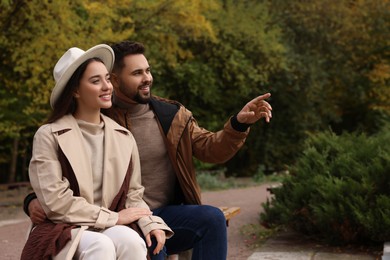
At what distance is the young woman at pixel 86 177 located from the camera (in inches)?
140

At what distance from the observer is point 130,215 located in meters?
3.75

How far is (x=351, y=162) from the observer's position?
6.96m

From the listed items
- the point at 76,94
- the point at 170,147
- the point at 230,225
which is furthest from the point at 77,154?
the point at 230,225

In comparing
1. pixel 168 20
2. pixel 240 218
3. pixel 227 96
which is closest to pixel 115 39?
pixel 168 20

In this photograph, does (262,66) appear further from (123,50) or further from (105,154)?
(105,154)

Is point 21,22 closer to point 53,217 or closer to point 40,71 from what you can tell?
point 40,71

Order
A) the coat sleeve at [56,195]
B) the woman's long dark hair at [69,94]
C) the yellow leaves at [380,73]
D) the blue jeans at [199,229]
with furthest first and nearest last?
the yellow leaves at [380,73] → the blue jeans at [199,229] → the woman's long dark hair at [69,94] → the coat sleeve at [56,195]

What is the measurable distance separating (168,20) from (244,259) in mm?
9866

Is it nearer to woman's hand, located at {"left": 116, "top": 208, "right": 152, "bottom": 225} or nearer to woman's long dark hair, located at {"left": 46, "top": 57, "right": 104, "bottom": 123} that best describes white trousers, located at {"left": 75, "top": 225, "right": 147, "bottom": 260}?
woman's hand, located at {"left": 116, "top": 208, "right": 152, "bottom": 225}

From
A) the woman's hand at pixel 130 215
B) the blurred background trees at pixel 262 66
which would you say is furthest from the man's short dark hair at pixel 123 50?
the blurred background trees at pixel 262 66

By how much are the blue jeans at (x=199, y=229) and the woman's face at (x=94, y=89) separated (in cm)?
75

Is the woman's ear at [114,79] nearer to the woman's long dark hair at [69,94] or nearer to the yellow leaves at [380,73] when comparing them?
the woman's long dark hair at [69,94]

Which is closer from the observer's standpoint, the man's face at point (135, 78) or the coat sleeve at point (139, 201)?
the coat sleeve at point (139, 201)

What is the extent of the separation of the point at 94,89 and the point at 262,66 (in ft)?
54.0
